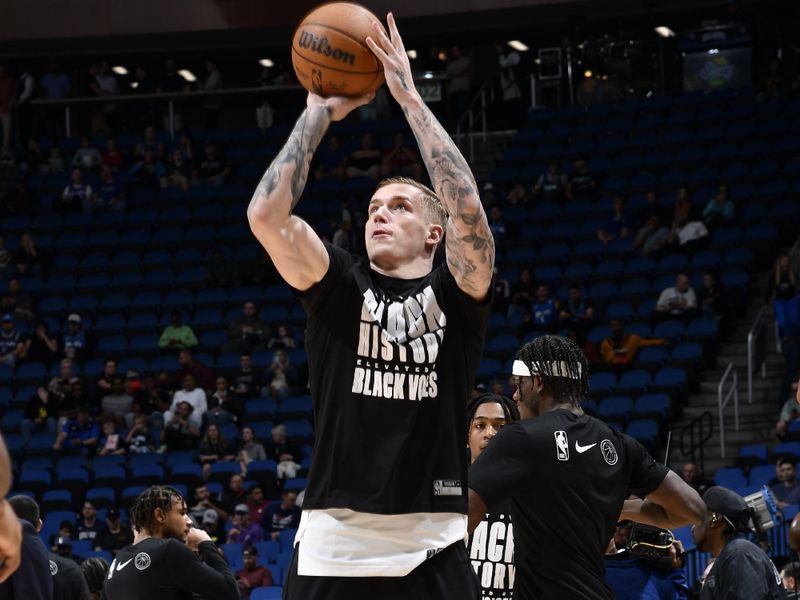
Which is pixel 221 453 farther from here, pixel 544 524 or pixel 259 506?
pixel 544 524

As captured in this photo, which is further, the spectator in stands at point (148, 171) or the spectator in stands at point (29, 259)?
the spectator in stands at point (148, 171)

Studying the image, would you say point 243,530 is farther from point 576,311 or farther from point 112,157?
point 112,157

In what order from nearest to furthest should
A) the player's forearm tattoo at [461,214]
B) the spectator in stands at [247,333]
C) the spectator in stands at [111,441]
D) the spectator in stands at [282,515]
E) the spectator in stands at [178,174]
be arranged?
the player's forearm tattoo at [461,214]
the spectator in stands at [282,515]
the spectator in stands at [111,441]
the spectator in stands at [247,333]
the spectator in stands at [178,174]

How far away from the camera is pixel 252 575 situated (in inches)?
479

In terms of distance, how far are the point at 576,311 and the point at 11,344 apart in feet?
25.0

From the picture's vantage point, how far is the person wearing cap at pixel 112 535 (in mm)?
13477

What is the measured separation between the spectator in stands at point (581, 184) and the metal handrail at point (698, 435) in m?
4.79

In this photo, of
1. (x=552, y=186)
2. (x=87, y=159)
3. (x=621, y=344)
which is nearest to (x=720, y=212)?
(x=552, y=186)

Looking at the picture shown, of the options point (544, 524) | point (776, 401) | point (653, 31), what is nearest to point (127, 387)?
point (776, 401)

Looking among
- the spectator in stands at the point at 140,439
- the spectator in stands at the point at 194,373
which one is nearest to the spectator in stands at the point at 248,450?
the spectator in stands at the point at 140,439

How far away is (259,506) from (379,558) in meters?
10.7

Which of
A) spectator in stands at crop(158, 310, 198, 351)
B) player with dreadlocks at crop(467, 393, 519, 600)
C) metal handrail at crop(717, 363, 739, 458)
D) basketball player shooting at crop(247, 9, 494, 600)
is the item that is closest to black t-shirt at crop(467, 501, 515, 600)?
player with dreadlocks at crop(467, 393, 519, 600)

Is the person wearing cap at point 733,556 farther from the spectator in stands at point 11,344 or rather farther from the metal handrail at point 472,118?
the metal handrail at point 472,118

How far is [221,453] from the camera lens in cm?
1549
